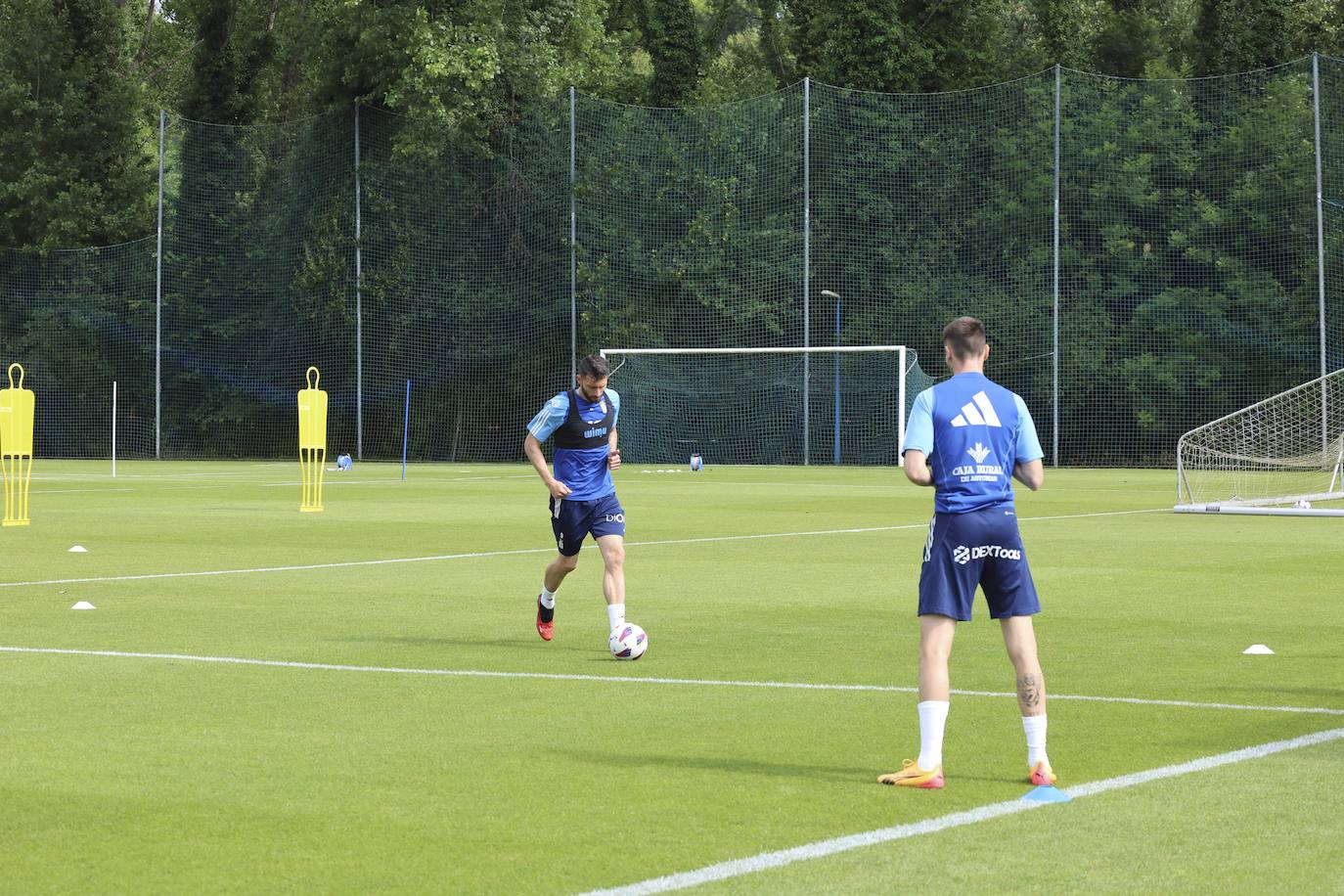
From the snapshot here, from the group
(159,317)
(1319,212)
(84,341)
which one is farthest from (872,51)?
(84,341)

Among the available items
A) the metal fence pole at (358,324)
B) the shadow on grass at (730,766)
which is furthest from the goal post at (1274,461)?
the metal fence pole at (358,324)

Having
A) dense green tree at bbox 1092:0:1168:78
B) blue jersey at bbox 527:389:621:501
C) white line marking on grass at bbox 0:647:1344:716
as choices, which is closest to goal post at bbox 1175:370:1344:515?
blue jersey at bbox 527:389:621:501

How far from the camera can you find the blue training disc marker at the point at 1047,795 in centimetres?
707

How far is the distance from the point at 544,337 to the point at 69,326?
54.7 feet

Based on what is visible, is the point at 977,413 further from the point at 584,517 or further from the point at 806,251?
the point at 806,251

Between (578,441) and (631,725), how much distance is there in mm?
3628

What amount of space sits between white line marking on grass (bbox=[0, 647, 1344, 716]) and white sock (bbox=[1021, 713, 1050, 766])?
2332mm

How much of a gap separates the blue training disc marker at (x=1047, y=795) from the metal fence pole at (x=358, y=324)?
50.6m

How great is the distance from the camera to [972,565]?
7395 mm

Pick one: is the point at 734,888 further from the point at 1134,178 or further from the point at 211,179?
the point at 211,179

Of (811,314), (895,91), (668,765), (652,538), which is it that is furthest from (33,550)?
(895,91)

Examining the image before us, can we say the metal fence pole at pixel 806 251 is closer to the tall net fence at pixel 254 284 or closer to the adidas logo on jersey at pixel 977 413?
the tall net fence at pixel 254 284

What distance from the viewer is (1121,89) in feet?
175

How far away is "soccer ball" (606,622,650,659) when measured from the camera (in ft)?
37.2
